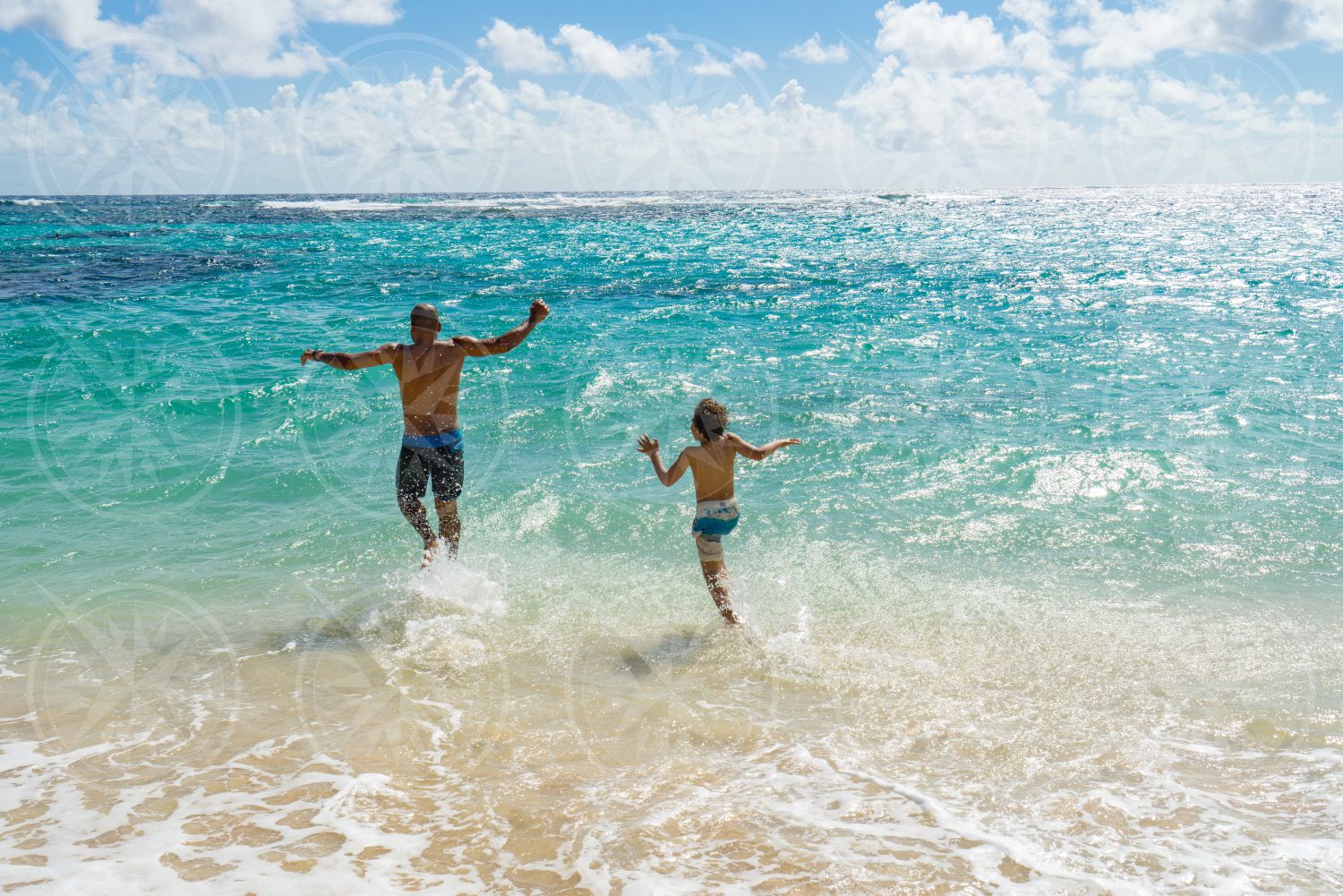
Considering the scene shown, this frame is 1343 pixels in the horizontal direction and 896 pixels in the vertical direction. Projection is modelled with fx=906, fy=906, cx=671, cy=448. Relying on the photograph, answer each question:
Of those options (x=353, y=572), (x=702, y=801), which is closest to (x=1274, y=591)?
(x=702, y=801)

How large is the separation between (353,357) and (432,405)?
84 cm

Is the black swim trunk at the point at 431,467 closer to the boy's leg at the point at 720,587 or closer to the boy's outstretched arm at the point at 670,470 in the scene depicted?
the boy's outstretched arm at the point at 670,470

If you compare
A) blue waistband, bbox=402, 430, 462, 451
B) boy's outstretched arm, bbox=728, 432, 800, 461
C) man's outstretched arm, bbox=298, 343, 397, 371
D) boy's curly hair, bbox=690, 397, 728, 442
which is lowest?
blue waistband, bbox=402, 430, 462, 451

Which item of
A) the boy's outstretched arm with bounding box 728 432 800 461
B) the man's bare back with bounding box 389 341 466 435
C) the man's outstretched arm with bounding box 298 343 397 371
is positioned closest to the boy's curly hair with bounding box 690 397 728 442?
the boy's outstretched arm with bounding box 728 432 800 461

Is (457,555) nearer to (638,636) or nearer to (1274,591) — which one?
(638,636)

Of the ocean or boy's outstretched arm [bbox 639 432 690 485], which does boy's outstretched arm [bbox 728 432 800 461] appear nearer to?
boy's outstretched arm [bbox 639 432 690 485]

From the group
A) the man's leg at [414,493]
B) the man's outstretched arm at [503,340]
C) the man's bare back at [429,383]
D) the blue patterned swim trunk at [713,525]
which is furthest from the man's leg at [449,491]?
the blue patterned swim trunk at [713,525]

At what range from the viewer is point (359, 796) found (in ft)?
15.0

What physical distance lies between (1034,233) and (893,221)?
13.8 meters

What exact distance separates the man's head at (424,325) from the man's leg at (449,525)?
1.40 meters

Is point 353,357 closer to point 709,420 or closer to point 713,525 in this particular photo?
point 709,420

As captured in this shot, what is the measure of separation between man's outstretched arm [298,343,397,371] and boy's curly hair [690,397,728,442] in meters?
2.34

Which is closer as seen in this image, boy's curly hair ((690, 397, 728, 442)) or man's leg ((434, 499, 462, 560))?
boy's curly hair ((690, 397, 728, 442))

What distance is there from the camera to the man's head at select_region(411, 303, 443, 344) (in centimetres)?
711
